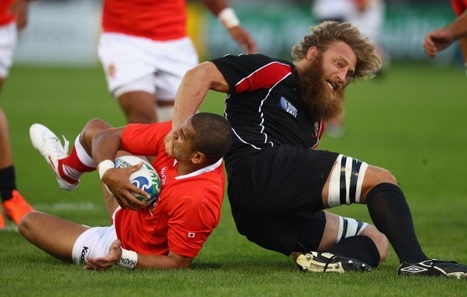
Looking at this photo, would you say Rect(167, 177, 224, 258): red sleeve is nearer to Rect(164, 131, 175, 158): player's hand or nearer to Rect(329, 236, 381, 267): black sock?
Rect(164, 131, 175, 158): player's hand

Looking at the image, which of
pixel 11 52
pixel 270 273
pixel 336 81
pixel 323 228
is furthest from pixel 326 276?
pixel 11 52

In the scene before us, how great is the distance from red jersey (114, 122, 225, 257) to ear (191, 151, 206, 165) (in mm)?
118

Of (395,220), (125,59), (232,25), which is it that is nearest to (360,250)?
(395,220)

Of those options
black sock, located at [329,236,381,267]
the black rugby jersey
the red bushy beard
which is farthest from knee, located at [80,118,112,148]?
black sock, located at [329,236,381,267]

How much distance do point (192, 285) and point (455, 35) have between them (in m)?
3.18

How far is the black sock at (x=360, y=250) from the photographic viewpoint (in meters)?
6.30

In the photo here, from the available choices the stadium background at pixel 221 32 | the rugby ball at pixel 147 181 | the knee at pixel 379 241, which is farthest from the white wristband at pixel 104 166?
the stadium background at pixel 221 32

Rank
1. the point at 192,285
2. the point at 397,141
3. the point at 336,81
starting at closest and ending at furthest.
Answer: the point at 192,285
the point at 336,81
the point at 397,141

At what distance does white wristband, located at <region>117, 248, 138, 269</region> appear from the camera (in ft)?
19.0

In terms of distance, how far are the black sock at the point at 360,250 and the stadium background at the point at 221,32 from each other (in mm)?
23156

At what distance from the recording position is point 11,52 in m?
8.88

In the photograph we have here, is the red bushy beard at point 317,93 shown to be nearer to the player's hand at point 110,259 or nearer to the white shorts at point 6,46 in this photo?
the player's hand at point 110,259

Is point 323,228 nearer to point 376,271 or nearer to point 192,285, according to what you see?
point 376,271

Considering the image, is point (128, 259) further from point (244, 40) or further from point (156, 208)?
point (244, 40)
